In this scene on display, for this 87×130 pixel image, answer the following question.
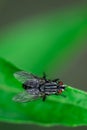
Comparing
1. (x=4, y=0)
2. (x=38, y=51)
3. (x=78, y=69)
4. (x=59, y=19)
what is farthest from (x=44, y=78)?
(x=4, y=0)

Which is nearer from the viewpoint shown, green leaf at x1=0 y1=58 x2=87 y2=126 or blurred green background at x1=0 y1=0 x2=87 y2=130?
Answer: green leaf at x1=0 y1=58 x2=87 y2=126

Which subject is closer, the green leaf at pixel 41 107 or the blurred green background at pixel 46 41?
the green leaf at pixel 41 107

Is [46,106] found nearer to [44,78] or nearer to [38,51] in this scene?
[44,78]

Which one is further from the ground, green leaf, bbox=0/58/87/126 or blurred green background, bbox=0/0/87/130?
blurred green background, bbox=0/0/87/130

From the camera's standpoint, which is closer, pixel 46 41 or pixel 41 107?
pixel 41 107

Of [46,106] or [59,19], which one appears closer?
[46,106]

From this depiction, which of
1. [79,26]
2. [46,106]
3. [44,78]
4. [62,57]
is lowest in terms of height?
[46,106]

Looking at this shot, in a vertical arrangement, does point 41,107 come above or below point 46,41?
below

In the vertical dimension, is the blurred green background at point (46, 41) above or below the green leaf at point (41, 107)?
above
